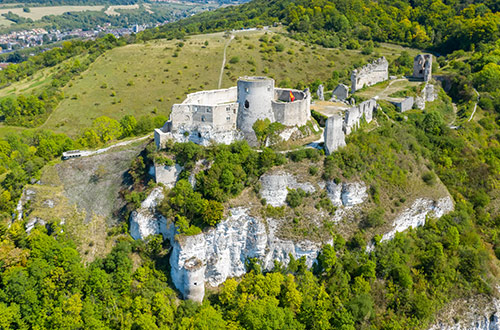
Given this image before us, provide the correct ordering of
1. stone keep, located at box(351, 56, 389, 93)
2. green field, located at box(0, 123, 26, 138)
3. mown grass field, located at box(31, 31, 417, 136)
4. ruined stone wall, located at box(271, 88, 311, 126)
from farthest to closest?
1. mown grass field, located at box(31, 31, 417, 136)
2. green field, located at box(0, 123, 26, 138)
3. stone keep, located at box(351, 56, 389, 93)
4. ruined stone wall, located at box(271, 88, 311, 126)

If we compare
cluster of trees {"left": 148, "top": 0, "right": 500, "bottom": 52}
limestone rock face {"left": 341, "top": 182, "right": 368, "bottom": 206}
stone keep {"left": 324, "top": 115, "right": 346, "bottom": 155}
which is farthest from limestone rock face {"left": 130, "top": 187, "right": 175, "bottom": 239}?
cluster of trees {"left": 148, "top": 0, "right": 500, "bottom": 52}

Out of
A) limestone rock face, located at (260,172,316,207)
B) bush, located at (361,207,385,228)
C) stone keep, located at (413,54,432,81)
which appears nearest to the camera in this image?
limestone rock face, located at (260,172,316,207)

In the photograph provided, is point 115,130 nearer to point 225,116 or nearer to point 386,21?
point 225,116

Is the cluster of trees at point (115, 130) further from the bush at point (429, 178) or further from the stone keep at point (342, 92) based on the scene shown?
the bush at point (429, 178)

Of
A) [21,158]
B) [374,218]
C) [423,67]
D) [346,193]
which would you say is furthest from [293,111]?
[21,158]

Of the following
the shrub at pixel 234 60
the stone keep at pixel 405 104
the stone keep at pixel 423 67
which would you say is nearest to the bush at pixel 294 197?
the stone keep at pixel 405 104

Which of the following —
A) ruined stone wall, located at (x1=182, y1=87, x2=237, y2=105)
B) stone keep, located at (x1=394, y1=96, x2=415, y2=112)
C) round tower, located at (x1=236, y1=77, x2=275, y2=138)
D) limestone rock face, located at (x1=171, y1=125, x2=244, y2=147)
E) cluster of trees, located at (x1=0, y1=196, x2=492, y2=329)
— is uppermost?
round tower, located at (x1=236, y1=77, x2=275, y2=138)

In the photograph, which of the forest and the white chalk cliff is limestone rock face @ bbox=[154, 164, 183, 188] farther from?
the white chalk cliff
